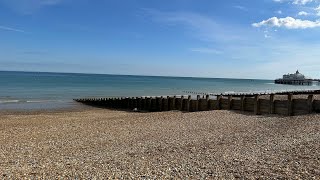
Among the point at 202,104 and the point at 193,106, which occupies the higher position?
the point at 202,104

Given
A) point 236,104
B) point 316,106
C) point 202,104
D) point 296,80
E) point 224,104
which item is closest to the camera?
point 316,106

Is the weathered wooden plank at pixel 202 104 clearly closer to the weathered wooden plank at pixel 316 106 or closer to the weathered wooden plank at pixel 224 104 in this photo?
the weathered wooden plank at pixel 224 104

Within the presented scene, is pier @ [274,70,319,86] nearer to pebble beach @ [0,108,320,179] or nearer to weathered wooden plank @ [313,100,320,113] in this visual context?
weathered wooden plank @ [313,100,320,113]

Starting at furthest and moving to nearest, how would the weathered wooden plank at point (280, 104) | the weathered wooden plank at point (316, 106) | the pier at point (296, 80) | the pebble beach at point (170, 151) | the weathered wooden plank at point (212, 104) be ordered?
the pier at point (296, 80) → the weathered wooden plank at point (212, 104) → the weathered wooden plank at point (280, 104) → the weathered wooden plank at point (316, 106) → the pebble beach at point (170, 151)

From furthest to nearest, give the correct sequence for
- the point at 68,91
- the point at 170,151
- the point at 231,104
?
the point at 68,91
the point at 231,104
the point at 170,151

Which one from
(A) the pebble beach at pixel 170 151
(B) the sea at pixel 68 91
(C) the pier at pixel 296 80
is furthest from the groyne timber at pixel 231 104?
(C) the pier at pixel 296 80

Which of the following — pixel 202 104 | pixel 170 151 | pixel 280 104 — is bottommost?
pixel 170 151

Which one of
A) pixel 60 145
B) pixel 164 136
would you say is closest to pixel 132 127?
pixel 164 136

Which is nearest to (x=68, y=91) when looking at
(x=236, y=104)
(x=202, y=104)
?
(x=202, y=104)

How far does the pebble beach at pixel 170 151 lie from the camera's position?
7859 millimetres

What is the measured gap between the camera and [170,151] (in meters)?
10.0

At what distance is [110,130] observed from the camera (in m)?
14.5

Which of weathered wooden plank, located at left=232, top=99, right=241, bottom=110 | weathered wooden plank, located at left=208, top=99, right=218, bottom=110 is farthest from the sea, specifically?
weathered wooden plank, located at left=232, top=99, right=241, bottom=110

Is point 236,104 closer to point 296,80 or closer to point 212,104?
point 212,104
